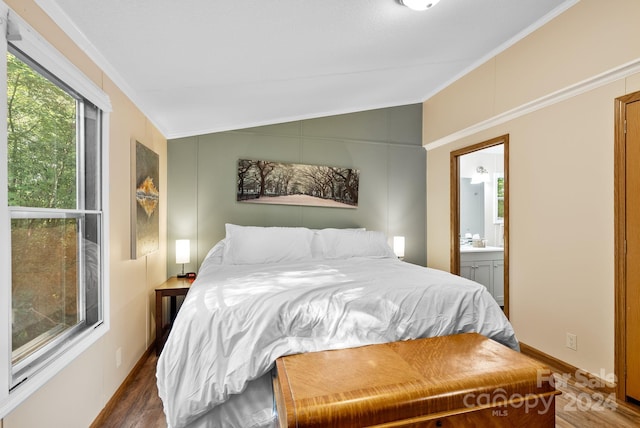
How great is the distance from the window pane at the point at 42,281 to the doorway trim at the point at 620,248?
11.1 ft

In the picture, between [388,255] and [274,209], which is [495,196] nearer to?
[388,255]

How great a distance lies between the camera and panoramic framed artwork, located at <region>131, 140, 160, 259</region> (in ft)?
7.71

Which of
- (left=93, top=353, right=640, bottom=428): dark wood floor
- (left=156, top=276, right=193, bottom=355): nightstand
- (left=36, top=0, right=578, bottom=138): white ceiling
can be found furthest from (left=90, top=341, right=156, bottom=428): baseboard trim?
(left=36, top=0, right=578, bottom=138): white ceiling

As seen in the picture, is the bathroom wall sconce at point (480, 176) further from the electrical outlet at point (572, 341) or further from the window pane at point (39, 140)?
the window pane at point (39, 140)

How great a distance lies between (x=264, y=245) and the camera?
10.3 feet

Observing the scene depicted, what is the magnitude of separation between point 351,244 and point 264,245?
0.95 metres

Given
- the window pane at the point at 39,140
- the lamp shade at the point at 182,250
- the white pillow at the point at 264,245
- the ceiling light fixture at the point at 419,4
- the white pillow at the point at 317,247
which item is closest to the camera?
the window pane at the point at 39,140

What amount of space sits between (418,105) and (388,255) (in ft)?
7.56

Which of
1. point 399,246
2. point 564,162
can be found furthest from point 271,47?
point 399,246

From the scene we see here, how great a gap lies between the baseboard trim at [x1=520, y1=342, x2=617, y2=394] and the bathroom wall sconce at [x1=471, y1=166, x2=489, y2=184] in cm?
264

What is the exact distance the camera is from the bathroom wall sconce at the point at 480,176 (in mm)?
4820

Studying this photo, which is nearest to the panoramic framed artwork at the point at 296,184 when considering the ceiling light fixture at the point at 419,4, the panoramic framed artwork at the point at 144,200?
the panoramic framed artwork at the point at 144,200

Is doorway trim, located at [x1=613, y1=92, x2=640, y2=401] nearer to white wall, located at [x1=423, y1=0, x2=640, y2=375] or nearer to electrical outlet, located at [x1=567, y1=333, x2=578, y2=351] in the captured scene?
white wall, located at [x1=423, y1=0, x2=640, y2=375]

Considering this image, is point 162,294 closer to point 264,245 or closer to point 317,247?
point 264,245
